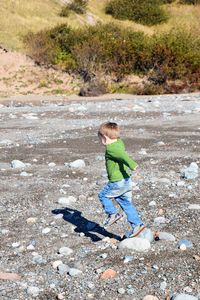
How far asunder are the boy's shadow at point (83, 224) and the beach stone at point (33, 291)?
59.8 inches

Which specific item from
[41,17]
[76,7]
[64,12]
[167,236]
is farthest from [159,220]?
[76,7]

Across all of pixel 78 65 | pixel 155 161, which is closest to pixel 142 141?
pixel 155 161

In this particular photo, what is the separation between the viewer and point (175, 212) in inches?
321

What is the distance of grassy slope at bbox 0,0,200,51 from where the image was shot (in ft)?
143

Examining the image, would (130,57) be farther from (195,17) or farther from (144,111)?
(195,17)

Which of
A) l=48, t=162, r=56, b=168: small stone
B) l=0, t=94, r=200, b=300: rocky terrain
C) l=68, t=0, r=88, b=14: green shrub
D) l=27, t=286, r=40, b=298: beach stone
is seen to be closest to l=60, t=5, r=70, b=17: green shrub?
l=68, t=0, r=88, b=14: green shrub

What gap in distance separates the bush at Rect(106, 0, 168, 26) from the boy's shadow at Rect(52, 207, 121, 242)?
51781 millimetres

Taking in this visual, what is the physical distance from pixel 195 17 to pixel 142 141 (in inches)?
1900

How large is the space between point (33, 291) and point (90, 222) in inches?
87.7

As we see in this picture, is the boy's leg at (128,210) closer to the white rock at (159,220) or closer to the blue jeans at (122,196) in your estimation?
the blue jeans at (122,196)

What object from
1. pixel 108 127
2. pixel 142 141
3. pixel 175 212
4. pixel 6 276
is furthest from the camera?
pixel 142 141

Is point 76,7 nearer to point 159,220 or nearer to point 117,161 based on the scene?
point 159,220

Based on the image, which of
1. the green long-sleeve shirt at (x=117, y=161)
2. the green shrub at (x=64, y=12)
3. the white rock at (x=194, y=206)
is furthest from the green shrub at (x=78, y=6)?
the green long-sleeve shirt at (x=117, y=161)

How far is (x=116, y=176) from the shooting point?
6977 millimetres
